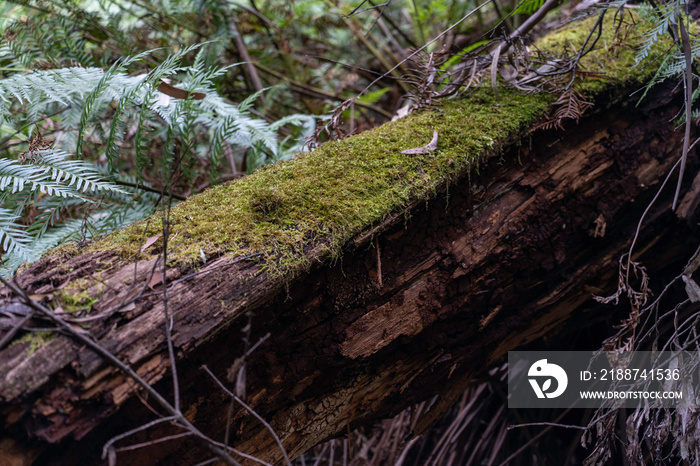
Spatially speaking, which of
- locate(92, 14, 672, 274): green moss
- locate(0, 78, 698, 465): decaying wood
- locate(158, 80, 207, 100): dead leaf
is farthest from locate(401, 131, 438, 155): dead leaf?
locate(158, 80, 207, 100): dead leaf

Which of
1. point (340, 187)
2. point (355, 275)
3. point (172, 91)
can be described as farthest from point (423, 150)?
point (172, 91)

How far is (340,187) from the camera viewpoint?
5.11 ft

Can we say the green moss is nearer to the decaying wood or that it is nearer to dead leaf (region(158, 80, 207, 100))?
the decaying wood

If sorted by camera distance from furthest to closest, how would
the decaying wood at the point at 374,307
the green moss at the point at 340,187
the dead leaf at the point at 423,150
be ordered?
the dead leaf at the point at 423,150, the green moss at the point at 340,187, the decaying wood at the point at 374,307

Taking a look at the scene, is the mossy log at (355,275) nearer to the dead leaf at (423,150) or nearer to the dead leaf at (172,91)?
the dead leaf at (423,150)

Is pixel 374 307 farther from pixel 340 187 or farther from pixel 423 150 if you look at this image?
pixel 423 150

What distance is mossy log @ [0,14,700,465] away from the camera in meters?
1.09

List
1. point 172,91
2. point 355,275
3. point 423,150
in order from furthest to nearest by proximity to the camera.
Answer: point 172,91 < point 423,150 < point 355,275

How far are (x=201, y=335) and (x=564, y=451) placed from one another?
2.16m

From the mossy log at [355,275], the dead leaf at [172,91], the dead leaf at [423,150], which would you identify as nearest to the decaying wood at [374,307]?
the mossy log at [355,275]

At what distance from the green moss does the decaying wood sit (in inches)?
2.8

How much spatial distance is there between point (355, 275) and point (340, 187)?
0.33m

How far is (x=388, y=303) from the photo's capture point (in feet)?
4.97

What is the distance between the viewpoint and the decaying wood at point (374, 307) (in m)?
1.05
